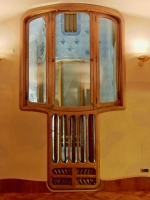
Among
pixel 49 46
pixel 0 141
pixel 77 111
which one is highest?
pixel 49 46

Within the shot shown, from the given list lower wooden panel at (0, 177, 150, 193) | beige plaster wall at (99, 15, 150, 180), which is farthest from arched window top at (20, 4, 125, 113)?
lower wooden panel at (0, 177, 150, 193)

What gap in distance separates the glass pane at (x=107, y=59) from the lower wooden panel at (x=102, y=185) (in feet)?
3.46

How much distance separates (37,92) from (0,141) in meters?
0.77

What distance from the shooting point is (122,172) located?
3137 mm

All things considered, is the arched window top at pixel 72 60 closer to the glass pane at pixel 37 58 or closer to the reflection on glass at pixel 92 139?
the glass pane at pixel 37 58

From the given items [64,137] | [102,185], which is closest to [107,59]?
[64,137]

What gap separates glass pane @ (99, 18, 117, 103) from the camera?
10.7ft

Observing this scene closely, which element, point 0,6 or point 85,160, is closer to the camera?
point 0,6

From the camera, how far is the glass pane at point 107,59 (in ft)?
10.7

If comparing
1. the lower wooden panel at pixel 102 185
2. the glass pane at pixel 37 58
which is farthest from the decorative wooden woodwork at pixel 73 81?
the lower wooden panel at pixel 102 185

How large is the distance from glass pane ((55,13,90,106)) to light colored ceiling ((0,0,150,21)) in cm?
27

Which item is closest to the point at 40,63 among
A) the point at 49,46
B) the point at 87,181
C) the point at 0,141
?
the point at 49,46

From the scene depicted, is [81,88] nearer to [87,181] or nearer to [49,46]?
[49,46]

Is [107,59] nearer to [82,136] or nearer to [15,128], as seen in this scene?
[82,136]
